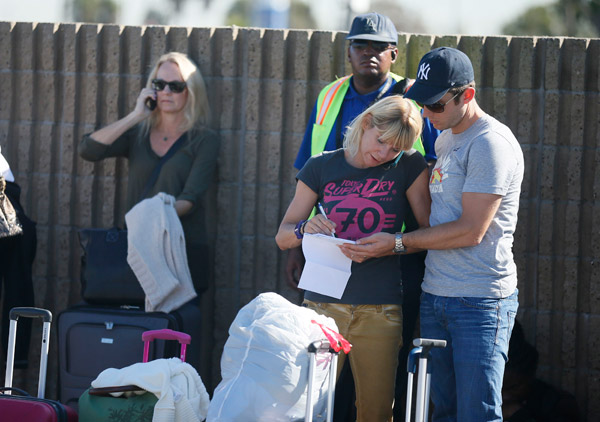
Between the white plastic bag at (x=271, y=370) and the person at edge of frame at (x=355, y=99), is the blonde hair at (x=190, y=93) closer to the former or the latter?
the person at edge of frame at (x=355, y=99)

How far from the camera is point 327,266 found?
4.11m

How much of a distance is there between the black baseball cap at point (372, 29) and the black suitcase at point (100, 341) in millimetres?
1853

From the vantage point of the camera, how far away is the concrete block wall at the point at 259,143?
5.35 metres

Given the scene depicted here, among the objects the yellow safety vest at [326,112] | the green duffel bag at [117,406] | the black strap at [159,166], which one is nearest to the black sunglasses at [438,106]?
the yellow safety vest at [326,112]

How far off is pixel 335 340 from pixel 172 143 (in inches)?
85.8

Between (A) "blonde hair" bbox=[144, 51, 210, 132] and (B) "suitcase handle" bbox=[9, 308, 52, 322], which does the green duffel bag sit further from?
(A) "blonde hair" bbox=[144, 51, 210, 132]

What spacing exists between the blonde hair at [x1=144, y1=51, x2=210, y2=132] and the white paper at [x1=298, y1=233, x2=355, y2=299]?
1685 millimetres

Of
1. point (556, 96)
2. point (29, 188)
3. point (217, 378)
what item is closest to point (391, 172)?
point (556, 96)

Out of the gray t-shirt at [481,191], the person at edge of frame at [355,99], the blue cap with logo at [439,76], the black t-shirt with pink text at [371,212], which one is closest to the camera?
the gray t-shirt at [481,191]

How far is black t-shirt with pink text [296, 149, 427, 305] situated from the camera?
4.11 meters

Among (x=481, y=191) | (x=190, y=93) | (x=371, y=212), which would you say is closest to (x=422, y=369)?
(x=481, y=191)

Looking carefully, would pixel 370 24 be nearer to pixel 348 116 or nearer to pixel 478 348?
pixel 348 116

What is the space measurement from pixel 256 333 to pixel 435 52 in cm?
146

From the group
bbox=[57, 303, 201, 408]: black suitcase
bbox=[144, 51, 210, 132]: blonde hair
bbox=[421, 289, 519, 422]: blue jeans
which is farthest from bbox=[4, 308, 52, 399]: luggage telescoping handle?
bbox=[421, 289, 519, 422]: blue jeans
